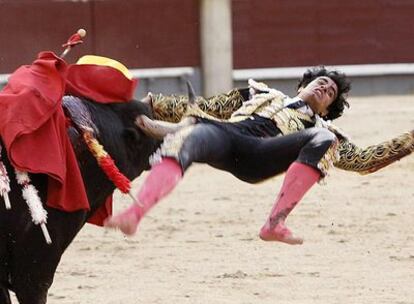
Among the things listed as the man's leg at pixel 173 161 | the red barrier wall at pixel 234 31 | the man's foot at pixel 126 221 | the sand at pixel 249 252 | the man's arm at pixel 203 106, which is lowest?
the red barrier wall at pixel 234 31

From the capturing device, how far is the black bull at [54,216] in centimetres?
310

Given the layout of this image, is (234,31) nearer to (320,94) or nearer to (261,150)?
(320,94)

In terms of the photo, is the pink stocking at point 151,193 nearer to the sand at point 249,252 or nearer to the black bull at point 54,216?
the black bull at point 54,216

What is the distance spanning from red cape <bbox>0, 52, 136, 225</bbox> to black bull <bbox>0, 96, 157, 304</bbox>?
48 mm

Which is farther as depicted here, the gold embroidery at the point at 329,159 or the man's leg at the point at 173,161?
the gold embroidery at the point at 329,159

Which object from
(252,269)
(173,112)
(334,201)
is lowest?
(334,201)

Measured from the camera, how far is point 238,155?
3139 millimetres

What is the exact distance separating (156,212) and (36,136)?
297cm

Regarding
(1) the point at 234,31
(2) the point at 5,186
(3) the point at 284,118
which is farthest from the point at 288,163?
(1) the point at 234,31

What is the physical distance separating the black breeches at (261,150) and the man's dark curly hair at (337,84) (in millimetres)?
307

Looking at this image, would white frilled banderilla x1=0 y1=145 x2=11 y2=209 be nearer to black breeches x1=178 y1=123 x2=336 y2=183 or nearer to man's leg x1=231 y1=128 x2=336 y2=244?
black breeches x1=178 y1=123 x2=336 y2=183

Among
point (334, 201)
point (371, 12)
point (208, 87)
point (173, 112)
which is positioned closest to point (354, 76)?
point (371, 12)

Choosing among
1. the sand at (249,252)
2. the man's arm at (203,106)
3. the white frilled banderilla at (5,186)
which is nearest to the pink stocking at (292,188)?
the man's arm at (203,106)

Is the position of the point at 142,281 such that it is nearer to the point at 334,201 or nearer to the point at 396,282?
the point at 396,282
